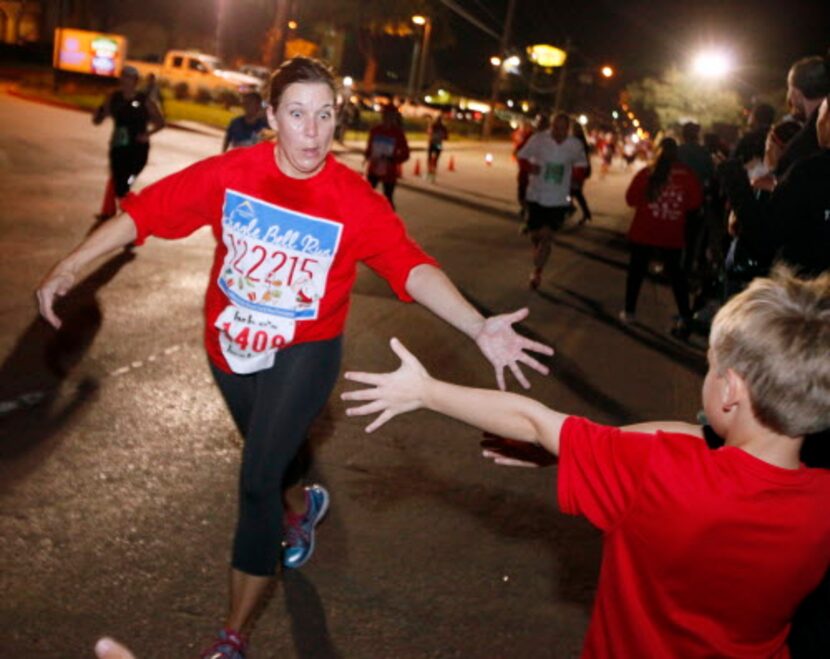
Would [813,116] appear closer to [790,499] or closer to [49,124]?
[790,499]

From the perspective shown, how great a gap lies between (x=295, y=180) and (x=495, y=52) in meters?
106

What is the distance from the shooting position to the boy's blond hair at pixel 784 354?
1.74m

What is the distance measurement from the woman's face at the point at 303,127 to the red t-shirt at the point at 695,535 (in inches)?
66.2

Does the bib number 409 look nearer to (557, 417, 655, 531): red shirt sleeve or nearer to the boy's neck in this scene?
(557, 417, 655, 531): red shirt sleeve

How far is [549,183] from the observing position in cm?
1077

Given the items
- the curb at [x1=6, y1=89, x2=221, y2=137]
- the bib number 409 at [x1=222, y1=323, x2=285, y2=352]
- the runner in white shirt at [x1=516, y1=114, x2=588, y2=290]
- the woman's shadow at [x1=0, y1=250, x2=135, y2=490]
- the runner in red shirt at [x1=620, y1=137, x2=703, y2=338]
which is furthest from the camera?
the curb at [x1=6, y1=89, x2=221, y2=137]

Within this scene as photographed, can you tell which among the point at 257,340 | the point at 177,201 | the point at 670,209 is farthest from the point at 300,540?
the point at 670,209

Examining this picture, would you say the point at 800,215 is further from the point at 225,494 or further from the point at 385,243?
the point at 225,494

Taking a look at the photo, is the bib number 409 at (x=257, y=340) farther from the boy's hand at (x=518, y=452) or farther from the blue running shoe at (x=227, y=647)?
the boy's hand at (x=518, y=452)

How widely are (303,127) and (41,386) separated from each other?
3192 millimetres

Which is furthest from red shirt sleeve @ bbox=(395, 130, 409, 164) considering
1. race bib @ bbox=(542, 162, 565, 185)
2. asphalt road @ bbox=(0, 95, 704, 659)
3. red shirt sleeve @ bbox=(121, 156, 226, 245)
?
red shirt sleeve @ bbox=(121, 156, 226, 245)

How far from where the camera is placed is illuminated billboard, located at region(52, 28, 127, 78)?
3456 centimetres

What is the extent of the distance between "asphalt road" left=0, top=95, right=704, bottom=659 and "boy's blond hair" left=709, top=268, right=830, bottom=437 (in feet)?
6.77

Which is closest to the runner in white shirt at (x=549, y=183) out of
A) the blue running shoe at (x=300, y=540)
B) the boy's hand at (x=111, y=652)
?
the blue running shoe at (x=300, y=540)
